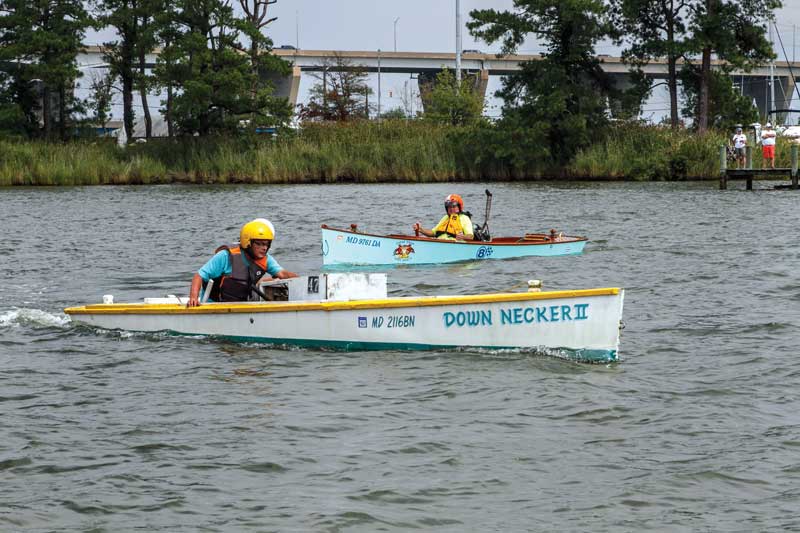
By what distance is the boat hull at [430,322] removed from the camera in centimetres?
1158

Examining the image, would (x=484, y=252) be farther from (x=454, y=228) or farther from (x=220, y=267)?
(x=220, y=267)

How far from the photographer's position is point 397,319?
12281 millimetres

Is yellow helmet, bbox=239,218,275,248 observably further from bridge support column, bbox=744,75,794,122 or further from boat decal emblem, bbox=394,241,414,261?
bridge support column, bbox=744,75,794,122

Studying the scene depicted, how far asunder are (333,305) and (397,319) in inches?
27.3

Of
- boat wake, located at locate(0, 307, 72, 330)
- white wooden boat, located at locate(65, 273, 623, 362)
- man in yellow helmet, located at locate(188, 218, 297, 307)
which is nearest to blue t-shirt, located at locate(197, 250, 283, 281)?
man in yellow helmet, located at locate(188, 218, 297, 307)

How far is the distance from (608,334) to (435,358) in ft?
5.74

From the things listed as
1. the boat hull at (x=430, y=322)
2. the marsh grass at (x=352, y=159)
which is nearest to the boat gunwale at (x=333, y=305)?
the boat hull at (x=430, y=322)

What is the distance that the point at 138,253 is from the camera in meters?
24.0

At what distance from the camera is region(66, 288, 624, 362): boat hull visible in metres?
11.6

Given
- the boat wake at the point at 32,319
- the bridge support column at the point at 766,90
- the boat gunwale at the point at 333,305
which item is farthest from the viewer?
the bridge support column at the point at 766,90

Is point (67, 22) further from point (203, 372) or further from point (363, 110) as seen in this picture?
point (203, 372)

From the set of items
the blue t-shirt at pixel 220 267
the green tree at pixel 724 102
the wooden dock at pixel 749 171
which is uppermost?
the green tree at pixel 724 102

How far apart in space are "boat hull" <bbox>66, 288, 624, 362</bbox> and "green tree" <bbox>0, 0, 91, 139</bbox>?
142 feet

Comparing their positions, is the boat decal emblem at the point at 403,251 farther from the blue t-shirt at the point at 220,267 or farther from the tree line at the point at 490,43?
the tree line at the point at 490,43
